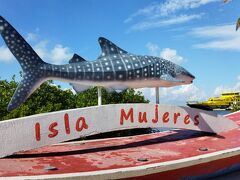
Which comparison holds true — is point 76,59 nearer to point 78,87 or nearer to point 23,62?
point 78,87

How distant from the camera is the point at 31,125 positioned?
9.54 metres

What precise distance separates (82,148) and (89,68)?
2.32 meters

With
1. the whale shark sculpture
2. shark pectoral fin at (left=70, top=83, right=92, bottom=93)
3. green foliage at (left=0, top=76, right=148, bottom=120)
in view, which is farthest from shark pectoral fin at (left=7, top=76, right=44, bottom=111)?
green foliage at (left=0, top=76, right=148, bottom=120)

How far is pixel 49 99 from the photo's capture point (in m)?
17.5

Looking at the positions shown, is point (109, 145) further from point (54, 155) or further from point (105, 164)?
point (105, 164)

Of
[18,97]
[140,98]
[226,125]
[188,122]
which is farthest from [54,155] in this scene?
[140,98]

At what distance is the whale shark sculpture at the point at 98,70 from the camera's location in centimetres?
978

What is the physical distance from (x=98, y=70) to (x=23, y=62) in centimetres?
213

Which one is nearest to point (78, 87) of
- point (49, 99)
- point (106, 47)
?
point (106, 47)

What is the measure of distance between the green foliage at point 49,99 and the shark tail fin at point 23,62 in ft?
20.9

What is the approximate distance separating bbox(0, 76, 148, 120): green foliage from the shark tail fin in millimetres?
6374

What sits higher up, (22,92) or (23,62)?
(23,62)

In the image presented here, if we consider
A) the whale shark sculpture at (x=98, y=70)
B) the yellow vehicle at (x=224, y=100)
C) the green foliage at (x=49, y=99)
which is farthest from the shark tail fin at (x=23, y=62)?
the yellow vehicle at (x=224, y=100)

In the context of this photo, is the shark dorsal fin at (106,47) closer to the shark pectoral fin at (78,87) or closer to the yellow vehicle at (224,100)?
the shark pectoral fin at (78,87)
